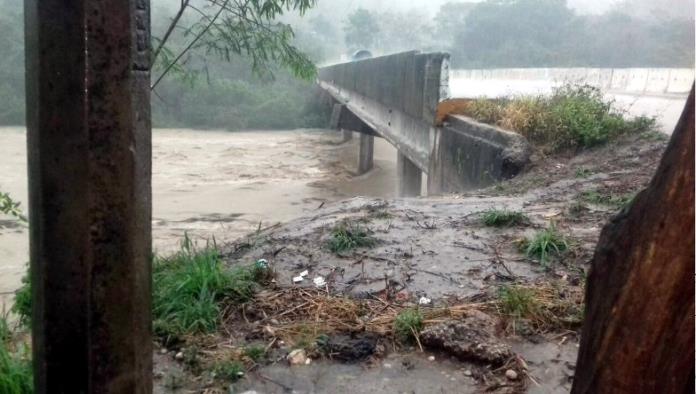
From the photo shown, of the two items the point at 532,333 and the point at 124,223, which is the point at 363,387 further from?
the point at 124,223

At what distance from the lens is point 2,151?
24766 millimetres

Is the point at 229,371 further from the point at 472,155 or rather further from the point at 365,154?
the point at 365,154

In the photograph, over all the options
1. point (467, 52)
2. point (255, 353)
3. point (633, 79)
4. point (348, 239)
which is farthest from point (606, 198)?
point (467, 52)

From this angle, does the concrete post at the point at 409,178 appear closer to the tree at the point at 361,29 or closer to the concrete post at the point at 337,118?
the concrete post at the point at 337,118

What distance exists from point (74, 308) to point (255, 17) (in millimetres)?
4429

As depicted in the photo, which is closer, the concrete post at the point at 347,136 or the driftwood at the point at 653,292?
the driftwood at the point at 653,292

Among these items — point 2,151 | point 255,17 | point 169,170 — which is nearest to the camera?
point 255,17

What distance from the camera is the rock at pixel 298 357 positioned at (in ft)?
10.1

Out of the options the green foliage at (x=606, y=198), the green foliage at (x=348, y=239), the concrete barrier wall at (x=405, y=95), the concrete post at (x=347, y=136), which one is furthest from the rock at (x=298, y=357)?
the concrete post at (x=347, y=136)

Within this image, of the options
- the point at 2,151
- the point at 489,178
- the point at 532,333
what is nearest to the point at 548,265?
the point at 532,333

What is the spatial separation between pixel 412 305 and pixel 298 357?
803mm

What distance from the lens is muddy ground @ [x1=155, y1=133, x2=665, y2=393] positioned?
115 inches

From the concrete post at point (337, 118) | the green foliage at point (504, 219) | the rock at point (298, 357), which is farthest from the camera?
the concrete post at point (337, 118)

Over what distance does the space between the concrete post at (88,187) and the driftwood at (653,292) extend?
122 centimetres
